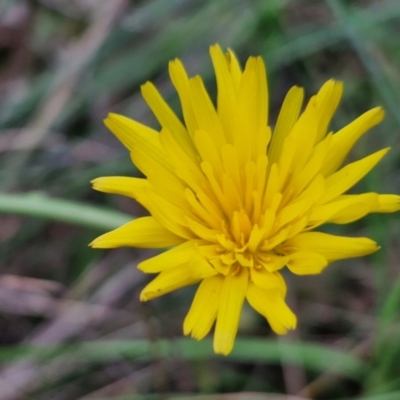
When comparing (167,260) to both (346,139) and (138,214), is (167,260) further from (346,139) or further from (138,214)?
(138,214)

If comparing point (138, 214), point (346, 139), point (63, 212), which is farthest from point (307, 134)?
point (138, 214)

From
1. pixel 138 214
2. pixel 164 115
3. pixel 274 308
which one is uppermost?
pixel 138 214

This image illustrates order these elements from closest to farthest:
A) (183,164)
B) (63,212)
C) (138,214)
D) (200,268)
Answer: (200,268)
(183,164)
(63,212)
(138,214)

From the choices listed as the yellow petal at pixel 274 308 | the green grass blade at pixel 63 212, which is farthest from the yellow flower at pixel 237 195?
the green grass blade at pixel 63 212

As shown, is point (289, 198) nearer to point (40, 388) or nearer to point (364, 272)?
point (364, 272)

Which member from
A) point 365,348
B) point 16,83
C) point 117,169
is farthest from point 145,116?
point 365,348
